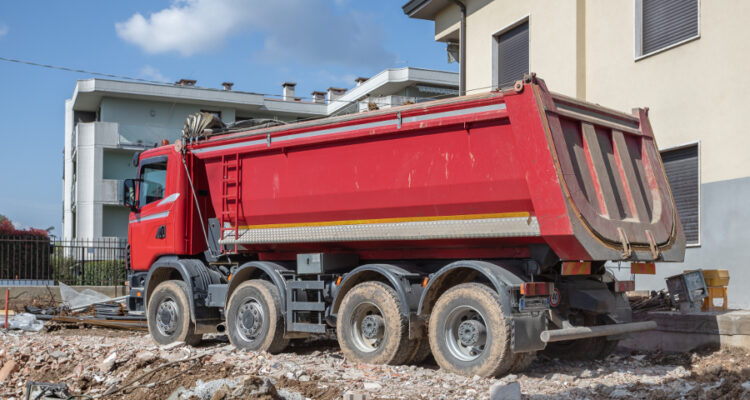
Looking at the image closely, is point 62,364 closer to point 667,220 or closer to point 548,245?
point 548,245

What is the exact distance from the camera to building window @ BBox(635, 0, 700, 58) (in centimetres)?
1210

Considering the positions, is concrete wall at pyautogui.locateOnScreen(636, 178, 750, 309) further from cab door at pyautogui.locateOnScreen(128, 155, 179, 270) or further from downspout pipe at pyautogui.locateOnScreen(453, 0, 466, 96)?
cab door at pyautogui.locateOnScreen(128, 155, 179, 270)

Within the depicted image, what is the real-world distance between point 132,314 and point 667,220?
9.55 meters

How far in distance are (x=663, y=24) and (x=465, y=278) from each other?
22.2 feet

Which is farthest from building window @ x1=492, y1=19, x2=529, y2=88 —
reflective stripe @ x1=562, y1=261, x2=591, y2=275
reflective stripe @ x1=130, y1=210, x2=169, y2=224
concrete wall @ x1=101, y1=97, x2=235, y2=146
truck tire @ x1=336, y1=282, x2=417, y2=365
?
concrete wall @ x1=101, y1=97, x2=235, y2=146

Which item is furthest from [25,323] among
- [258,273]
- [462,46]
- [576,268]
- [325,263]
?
[462,46]

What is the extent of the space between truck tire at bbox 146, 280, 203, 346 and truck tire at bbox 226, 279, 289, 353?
867 millimetres

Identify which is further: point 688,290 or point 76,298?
point 76,298

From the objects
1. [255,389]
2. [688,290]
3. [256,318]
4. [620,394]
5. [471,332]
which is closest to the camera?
[255,389]

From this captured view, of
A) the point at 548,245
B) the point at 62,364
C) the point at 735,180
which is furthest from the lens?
the point at 735,180

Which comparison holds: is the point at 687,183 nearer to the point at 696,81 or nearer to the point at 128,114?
the point at 696,81

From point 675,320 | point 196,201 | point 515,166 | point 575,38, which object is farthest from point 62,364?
point 575,38

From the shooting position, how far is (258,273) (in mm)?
10711

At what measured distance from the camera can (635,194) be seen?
28.3ft
